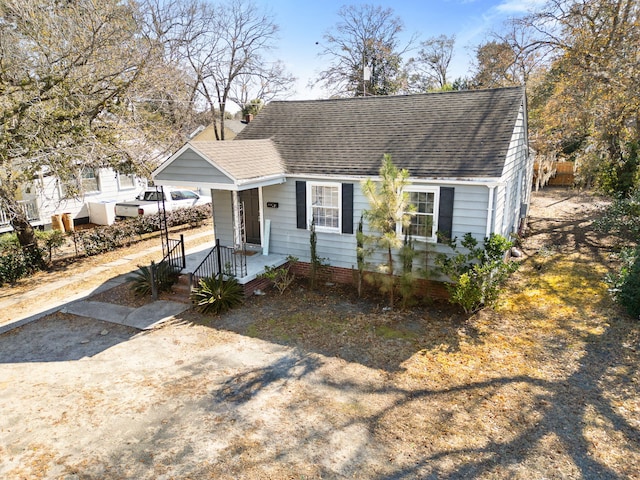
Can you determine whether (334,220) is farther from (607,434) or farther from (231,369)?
(607,434)

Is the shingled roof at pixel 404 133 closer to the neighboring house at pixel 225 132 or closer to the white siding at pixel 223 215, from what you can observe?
the white siding at pixel 223 215

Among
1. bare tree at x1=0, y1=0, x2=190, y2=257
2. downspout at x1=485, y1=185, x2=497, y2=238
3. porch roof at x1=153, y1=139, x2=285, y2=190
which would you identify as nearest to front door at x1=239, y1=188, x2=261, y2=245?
porch roof at x1=153, y1=139, x2=285, y2=190

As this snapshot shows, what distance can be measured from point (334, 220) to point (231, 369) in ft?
17.4

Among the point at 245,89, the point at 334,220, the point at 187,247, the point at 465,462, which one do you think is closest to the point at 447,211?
the point at 334,220

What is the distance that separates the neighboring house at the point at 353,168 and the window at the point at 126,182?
39.7 feet

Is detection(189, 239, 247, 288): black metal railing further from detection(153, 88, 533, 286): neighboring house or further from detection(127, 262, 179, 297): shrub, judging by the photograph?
detection(127, 262, 179, 297): shrub

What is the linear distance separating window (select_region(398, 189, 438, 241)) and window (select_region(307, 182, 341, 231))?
6.79 ft

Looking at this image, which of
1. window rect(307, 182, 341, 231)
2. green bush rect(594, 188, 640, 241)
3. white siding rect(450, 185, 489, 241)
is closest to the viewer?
white siding rect(450, 185, 489, 241)

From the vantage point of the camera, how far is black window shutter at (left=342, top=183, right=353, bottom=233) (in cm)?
1084

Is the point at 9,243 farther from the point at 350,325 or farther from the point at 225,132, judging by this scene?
the point at 225,132

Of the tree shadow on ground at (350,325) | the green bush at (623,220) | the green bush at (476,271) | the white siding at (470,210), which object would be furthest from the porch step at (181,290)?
the green bush at (623,220)

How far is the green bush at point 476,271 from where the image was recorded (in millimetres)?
8911

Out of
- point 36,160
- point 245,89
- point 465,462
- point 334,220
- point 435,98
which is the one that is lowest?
point 465,462

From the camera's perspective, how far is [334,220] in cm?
1139
